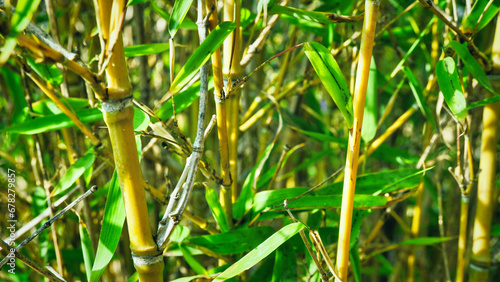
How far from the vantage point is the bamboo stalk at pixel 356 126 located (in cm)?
33

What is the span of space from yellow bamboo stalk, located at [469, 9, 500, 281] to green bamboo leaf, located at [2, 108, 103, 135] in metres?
0.49

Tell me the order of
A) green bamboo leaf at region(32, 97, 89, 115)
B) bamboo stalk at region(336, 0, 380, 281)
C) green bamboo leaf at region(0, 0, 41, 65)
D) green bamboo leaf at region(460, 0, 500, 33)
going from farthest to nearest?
1. green bamboo leaf at region(32, 97, 89, 115)
2. green bamboo leaf at region(460, 0, 500, 33)
3. bamboo stalk at region(336, 0, 380, 281)
4. green bamboo leaf at region(0, 0, 41, 65)

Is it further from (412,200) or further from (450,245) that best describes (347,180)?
(412,200)

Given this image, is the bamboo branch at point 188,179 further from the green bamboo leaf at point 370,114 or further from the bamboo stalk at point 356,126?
the green bamboo leaf at point 370,114

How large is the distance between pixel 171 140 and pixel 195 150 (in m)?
0.03

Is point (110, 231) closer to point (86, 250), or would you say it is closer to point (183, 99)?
point (86, 250)

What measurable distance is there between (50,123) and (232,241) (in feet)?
0.85

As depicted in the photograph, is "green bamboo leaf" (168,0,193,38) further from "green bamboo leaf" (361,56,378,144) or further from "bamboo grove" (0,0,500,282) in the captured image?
"green bamboo leaf" (361,56,378,144)

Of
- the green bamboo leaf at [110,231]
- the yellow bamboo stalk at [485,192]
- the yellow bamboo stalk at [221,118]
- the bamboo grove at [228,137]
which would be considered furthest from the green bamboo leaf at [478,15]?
the green bamboo leaf at [110,231]

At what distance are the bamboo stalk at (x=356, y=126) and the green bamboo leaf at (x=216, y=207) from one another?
163 mm

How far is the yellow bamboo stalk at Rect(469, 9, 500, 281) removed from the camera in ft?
1.76

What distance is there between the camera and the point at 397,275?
880mm

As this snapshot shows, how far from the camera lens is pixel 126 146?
1.11ft

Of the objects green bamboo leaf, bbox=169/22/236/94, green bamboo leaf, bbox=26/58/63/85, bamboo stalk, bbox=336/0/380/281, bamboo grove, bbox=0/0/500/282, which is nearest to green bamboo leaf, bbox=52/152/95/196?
bamboo grove, bbox=0/0/500/282
